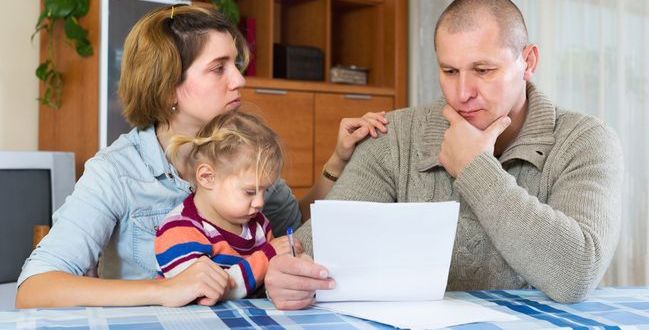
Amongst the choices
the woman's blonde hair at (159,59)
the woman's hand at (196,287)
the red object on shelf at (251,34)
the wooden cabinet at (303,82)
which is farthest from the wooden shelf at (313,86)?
the woman's hand at (196,287)

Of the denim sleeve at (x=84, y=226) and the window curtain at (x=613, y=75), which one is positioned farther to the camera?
the window curtain at (x=613, y=75)

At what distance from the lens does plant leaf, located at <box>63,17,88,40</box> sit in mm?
3412

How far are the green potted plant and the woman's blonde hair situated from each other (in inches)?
61.3

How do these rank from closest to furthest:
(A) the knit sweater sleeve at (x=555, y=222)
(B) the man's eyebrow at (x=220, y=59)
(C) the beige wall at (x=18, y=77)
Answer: (A) the knit sweater sleeve at (x=555, y=222), (B) the man's eyebrow at (x=220, y=59), (C) the beige wall at (x=18, y=77)

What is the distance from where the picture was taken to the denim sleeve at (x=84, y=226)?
5.24 feet

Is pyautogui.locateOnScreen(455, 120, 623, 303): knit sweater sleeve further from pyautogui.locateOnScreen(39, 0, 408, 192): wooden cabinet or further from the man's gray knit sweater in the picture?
pyautogui.locateOnScreen(39, 0, 408, 192): wooden cabinet

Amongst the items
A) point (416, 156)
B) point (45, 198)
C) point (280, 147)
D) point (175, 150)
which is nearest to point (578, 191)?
point (416, 156)

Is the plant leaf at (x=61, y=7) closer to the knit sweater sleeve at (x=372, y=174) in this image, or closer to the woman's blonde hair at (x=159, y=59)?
the woman's blonde hair at (x=159, y=59)

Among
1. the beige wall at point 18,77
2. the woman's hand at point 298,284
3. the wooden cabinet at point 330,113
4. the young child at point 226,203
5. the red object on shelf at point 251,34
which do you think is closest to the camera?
the woman's hand at point 298,284

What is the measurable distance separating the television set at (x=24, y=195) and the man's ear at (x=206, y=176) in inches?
57.8

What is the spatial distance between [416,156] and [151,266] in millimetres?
640

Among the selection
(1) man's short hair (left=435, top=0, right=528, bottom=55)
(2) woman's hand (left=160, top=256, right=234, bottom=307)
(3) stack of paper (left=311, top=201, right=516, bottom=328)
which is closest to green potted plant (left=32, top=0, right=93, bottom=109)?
(1) man's short hair (left=435, top=0, right=528, bottom=55)

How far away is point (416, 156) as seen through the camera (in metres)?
1.96

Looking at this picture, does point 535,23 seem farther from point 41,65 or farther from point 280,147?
point 280,147
